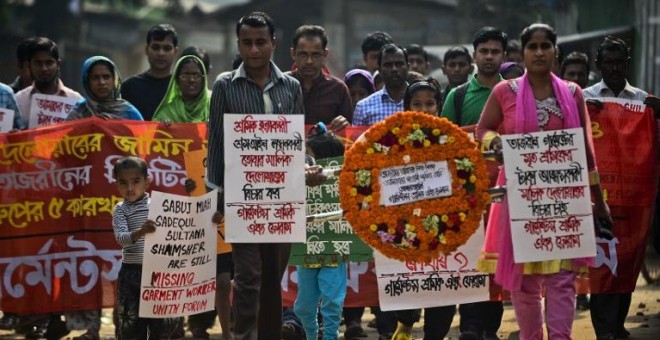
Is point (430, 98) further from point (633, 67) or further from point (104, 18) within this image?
point (104, 18)

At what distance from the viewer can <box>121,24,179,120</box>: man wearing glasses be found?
1131 centimetres

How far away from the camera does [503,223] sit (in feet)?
26.0

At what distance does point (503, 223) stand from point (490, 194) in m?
0.19

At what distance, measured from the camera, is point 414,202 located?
8.02 m

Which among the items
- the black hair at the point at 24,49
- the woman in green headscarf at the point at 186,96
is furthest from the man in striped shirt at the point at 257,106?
the black hair at the point at 24,49

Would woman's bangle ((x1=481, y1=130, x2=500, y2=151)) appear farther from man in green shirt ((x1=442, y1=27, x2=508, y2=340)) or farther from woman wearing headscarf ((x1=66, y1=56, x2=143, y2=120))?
woman wearing headscarf ((x1=66, y1=56, x2=143, y2=120))

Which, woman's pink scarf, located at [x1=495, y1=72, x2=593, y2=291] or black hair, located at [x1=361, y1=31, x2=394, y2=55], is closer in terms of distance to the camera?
woman's pink scarf, located at [x1=495, y1=72, x2=593, y2=291]

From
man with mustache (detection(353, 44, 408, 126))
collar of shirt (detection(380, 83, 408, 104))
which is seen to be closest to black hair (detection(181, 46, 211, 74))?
man with mustache (detection(353, 44, 408, 126))

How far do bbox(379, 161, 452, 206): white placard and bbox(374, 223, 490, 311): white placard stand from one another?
830mm

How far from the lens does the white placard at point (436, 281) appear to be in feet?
28.8

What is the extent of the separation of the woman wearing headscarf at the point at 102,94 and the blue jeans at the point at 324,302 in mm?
2298

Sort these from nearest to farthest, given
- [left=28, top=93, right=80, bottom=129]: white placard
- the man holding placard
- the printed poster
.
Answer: the printed poster → [left=28, top=93, right=80, bottom=129]: white placard → the man holding placard

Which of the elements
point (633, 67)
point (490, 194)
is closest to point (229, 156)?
point (490, 194)

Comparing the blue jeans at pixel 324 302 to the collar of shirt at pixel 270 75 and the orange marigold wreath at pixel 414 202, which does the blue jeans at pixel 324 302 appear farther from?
the collar of shirt at pixel 270 75
